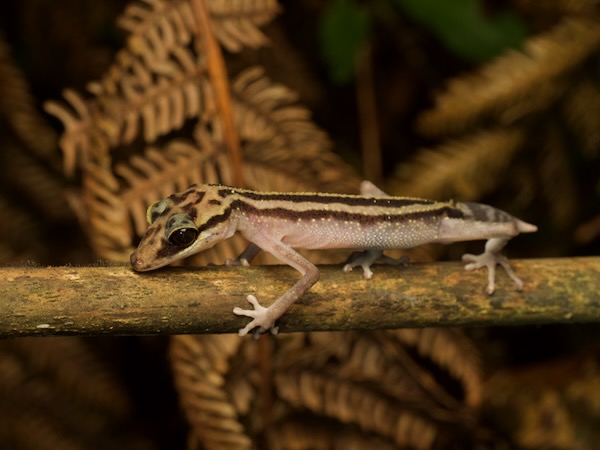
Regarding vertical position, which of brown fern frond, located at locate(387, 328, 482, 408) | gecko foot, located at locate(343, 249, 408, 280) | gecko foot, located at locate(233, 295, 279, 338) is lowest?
brown fern frond, located at locate(387, 328, 482, 408)

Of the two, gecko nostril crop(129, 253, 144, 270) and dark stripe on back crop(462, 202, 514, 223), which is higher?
dark stripe on back crop(462, 202, 514, 223)

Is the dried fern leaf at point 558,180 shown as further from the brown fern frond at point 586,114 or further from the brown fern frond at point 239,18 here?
the brown fern frond at point 239,18

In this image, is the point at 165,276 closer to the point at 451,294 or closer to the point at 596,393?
the point at 451,294

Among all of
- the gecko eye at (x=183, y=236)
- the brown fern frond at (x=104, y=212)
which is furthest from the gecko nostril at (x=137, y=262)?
the brown fern frond at (x=104, y=212)

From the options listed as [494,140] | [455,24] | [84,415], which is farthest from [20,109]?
[494,140]

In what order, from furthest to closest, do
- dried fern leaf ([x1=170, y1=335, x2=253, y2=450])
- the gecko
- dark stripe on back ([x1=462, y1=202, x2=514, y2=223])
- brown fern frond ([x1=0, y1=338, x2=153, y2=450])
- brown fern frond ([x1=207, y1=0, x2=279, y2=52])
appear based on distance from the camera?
brown fern frond ([x1=0, y1=338, x2=153, y2=450]), brown fern frond ([x1=207, y1=0, x2=279, y2=52]), dark stripe on back ([x1=462, y1=202, x2=514, y2=223]), dried fern leaf ([x1=170, y1=335, x2=253, y2=450]), the gecko

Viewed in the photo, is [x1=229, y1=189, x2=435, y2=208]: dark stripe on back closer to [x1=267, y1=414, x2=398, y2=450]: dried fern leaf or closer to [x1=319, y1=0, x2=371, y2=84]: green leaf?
[x1=267, y1=414, x2=398, y2=450]: dried fern leaf

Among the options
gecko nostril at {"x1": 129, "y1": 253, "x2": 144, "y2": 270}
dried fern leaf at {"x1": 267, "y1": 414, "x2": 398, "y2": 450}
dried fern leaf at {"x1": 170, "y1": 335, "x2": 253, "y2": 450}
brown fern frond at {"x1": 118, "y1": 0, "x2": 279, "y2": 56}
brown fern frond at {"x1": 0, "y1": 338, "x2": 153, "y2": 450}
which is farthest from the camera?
brown fern frond at {"x1": 0, "y1": 338, "x2": 153, "y2": 450}

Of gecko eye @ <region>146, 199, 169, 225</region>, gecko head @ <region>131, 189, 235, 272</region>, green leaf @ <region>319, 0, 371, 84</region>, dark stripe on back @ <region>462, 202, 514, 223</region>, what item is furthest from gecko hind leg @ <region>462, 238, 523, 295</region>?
green leaf @ <region>319, 0, 371, 84</region>
